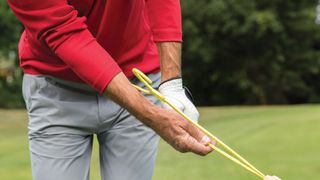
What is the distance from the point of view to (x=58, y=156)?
2.78m

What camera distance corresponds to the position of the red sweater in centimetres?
235

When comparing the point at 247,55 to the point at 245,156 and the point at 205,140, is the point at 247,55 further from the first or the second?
the point at 205,140

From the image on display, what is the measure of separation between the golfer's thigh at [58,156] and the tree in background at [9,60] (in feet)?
60.3

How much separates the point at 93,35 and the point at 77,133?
470 mm

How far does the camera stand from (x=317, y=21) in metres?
37.1

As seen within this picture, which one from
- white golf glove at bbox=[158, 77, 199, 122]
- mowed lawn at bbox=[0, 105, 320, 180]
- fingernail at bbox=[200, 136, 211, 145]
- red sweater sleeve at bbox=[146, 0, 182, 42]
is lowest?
mowed lawn at bbox=[0, 105, 320, 180]

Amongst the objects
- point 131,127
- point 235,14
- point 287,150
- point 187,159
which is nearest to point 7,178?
point 187,159

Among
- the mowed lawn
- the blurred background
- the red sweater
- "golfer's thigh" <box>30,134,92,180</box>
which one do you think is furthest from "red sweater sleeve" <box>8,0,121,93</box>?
the blurred background

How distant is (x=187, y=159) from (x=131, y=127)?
6.66m

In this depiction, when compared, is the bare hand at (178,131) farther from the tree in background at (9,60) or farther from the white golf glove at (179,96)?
the tree in background at (9,60)

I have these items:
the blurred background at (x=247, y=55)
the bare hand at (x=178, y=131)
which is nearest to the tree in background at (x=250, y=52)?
the blurred background at (x=247, y=55)

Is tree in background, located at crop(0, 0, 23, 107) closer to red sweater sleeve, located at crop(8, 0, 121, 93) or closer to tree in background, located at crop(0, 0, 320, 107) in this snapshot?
tree in background, located at crop(0, 0, 320, 107)

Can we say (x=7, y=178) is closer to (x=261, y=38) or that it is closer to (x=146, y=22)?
(x=146, y=22)

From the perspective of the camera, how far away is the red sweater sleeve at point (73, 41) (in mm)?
2342
